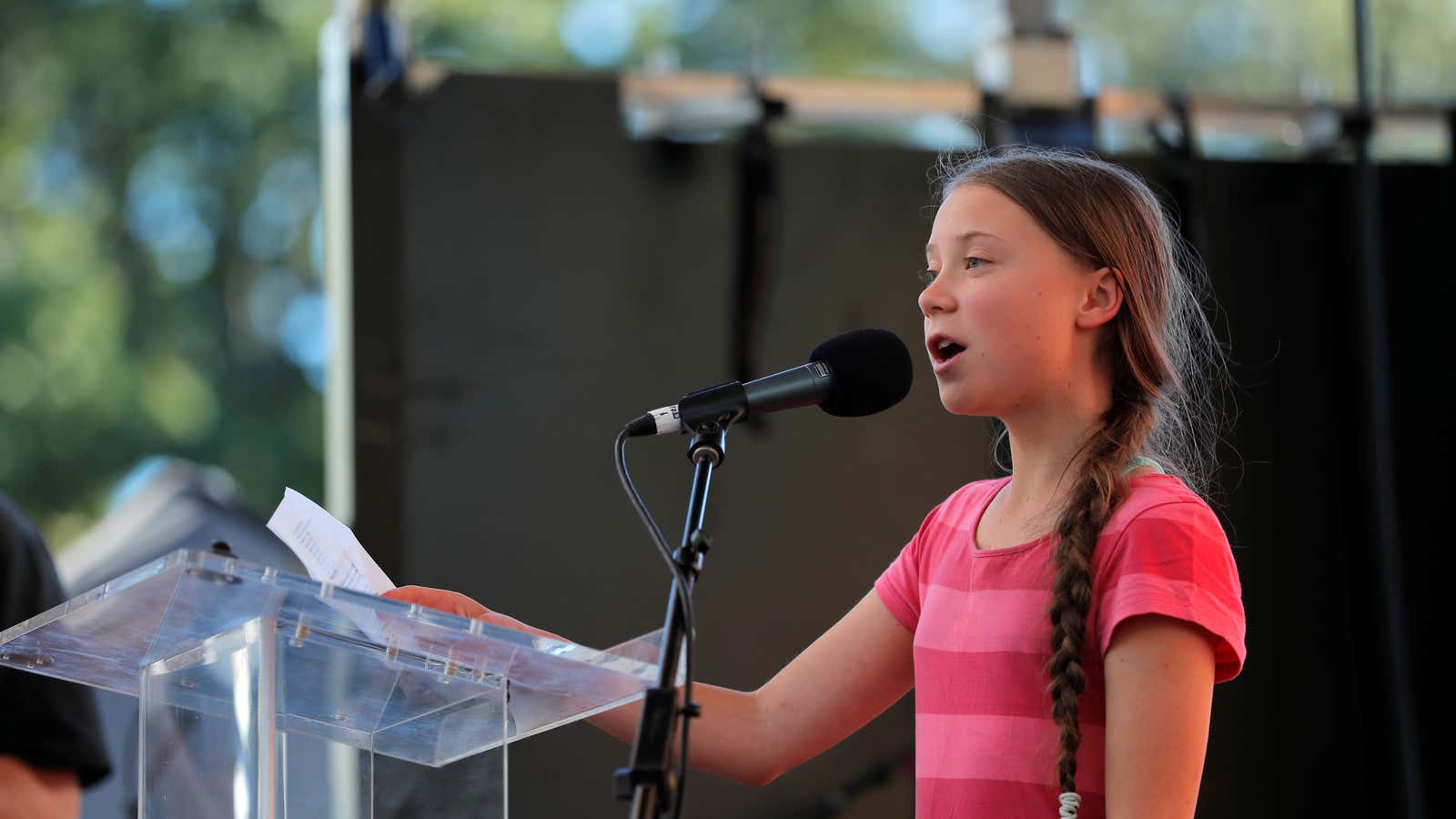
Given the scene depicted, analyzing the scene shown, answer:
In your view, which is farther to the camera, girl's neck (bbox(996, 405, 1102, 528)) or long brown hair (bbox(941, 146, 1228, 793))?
girl's neck (bbox(996, 405, 1102, 528))

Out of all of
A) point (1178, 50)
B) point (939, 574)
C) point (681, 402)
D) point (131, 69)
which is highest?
point (131, 69)

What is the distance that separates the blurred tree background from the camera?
8.80 metres

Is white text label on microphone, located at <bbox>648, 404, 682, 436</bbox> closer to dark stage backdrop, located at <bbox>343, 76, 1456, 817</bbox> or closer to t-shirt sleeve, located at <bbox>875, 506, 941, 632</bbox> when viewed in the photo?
t-shirt sleeve, located at <bbox>875, 506, 941, 632</bbox>

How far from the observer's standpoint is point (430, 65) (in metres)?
2.87

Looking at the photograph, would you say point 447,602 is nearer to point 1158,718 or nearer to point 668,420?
point 668,420

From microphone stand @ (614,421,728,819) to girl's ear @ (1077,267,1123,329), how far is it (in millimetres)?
452

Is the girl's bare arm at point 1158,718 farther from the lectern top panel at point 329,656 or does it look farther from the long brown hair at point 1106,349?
the lectern top panel at point 329,656

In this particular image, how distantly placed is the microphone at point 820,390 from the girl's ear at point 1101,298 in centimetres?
19

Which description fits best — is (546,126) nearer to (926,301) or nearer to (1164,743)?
(926,301)

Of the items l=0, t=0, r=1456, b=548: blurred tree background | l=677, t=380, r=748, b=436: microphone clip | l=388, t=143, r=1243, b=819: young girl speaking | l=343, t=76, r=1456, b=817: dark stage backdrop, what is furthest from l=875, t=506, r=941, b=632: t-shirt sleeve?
l=0, t=0, r=1456, b=548: blurred tree background

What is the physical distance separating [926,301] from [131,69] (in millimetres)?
9338

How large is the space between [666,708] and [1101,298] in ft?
2.20

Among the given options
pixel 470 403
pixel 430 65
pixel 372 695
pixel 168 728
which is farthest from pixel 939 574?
pixel 430 65

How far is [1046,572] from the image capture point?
57.6 inches
